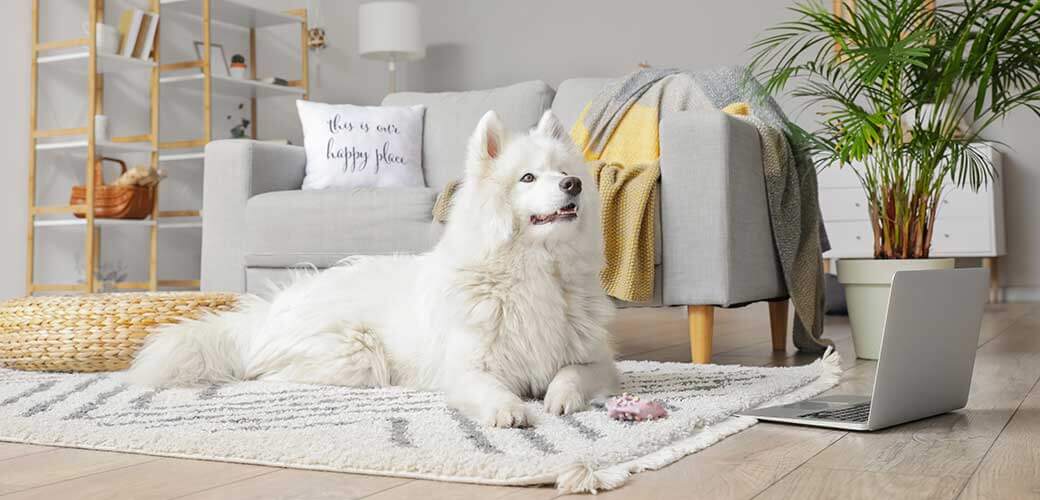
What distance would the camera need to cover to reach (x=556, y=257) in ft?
6.03

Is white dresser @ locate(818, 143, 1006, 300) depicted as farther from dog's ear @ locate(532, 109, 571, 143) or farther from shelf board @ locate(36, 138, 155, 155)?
shelf board @ locate(36, 138, 155, 155)

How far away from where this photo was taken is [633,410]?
1567 millimetres

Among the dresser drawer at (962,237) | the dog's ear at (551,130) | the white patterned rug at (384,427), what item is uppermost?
the dog's ear at (551,130)

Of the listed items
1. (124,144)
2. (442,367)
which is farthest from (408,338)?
(124,144)

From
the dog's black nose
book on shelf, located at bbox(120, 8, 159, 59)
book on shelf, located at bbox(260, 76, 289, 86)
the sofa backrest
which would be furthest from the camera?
book on shelf, located at bbox(260, 76, 289, 86)

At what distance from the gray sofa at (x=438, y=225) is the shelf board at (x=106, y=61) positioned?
1332 mm

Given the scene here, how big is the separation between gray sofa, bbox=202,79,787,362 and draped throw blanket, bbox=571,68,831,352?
5cm

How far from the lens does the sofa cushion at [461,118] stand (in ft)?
12.3

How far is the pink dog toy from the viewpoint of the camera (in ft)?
5.16

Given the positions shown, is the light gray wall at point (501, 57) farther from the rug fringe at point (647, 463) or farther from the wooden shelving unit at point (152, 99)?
the rug fringe at point (647, 463)

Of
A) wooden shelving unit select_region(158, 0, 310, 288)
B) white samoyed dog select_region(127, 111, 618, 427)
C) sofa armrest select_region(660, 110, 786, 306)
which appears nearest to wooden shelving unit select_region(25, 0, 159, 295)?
wooden shelving unit select_region(158, 0, 310, 288)

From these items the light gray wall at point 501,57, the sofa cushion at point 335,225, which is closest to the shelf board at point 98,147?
the light gray wall at point 501,57

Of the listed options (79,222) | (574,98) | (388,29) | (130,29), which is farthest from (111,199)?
(574,98)

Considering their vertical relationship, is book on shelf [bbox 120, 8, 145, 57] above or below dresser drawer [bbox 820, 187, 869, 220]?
above
